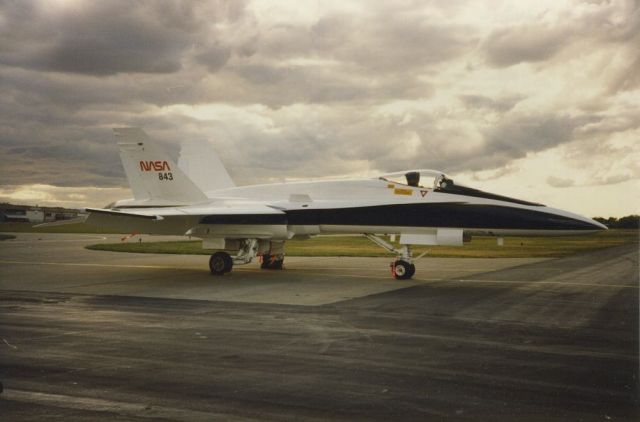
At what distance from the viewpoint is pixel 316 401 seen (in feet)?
17.3

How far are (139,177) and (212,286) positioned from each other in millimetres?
5936

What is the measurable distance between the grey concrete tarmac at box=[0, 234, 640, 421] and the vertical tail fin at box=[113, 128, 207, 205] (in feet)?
13.8

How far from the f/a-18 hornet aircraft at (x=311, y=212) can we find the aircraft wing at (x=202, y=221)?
1.1 inches

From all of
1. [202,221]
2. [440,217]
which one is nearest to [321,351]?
[440,217]

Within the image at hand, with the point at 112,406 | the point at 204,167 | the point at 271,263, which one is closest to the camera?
the point at 112,406

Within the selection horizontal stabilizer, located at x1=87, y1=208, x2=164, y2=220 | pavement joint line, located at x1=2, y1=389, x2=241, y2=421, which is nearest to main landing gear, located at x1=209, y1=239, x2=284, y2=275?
horizontal stabilizer, located at x1=87, y1=208, x2=164, y2=220

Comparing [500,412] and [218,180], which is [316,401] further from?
[218,180]

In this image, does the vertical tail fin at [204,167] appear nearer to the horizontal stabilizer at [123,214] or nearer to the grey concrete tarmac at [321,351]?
the horizontal stabilizer at [123,214]

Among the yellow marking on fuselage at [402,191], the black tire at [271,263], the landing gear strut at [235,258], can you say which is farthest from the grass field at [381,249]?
the yellow marking on fuselage at [402,191]

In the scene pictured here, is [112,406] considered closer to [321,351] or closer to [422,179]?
[321,351]

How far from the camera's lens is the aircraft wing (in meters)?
17.1

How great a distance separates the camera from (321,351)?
24.2 ft

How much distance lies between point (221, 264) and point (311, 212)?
3389 mm

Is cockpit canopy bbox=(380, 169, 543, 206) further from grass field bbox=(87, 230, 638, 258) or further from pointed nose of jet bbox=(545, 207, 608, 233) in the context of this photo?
grass field bbox=(87, 230, 638, 258)
